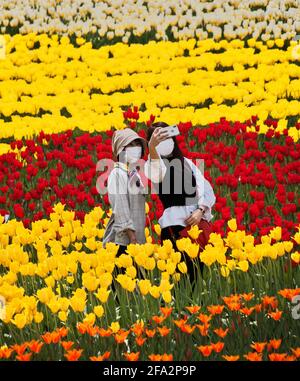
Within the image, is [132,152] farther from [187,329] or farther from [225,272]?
[187,329]

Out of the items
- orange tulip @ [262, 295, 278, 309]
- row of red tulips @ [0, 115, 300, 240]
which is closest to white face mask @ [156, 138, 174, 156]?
row of red tulips @ [0, 115, 300, 240]

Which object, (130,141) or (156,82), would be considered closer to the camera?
(130,141)

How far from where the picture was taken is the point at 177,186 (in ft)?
21.1

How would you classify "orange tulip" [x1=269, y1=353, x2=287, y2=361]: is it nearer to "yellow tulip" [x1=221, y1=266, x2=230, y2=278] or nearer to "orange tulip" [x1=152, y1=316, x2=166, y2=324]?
"orange tulip" [x1=152, y1=316, x2=166, y2=324]

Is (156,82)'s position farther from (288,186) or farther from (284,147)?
(288,186)

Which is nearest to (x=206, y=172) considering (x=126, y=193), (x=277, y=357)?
(x=126, y=193)

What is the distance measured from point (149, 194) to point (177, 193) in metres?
2.38

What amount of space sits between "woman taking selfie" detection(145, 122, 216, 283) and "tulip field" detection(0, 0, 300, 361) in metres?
0.18

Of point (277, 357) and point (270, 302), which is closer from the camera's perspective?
point (277, 357)

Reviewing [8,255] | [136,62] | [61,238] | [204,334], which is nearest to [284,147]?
[61,238]

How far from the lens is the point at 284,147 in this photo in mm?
9805

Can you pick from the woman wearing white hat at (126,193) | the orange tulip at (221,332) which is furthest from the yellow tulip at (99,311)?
the woman wearing white hat at (126,193)
